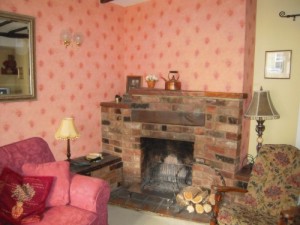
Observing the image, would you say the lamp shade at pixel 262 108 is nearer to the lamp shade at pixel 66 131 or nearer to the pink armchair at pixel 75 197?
the pink armchair at pixel 75 197

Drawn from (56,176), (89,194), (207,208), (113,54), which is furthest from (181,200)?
(113,54)

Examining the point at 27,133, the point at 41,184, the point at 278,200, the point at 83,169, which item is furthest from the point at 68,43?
the point at 278,200

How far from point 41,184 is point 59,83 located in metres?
1.52

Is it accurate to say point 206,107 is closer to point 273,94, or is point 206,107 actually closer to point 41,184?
point 273,94

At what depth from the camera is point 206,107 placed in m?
3.31

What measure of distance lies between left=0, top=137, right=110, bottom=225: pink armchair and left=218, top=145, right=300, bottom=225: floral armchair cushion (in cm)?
108

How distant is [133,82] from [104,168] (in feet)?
4.68

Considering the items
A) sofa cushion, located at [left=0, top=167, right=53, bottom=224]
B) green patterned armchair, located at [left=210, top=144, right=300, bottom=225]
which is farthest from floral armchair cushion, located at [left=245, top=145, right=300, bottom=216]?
sofa cushion, located at [left=0, top=167, right=53, bottom=224]

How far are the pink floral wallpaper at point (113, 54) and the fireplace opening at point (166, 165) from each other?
787 mm

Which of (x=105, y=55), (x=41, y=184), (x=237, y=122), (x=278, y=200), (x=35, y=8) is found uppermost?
(x=35, y=8)

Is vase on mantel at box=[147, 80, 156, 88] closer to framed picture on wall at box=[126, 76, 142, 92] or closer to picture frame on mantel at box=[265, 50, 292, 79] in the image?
framed picture on wall at box=[126, 76, 142, 92]

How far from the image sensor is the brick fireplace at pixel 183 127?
3.15 metres

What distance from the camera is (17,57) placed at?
2.89 metres

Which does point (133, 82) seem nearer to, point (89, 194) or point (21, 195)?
point (89, 194)
